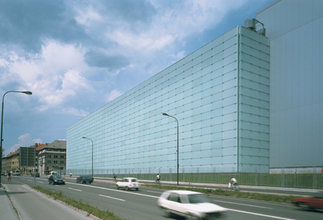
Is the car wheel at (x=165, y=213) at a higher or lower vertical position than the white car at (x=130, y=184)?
higher

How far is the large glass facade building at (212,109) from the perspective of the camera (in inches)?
1687

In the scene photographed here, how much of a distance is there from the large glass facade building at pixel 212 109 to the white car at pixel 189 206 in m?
30.4

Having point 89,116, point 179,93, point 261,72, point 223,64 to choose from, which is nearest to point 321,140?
point 261,72

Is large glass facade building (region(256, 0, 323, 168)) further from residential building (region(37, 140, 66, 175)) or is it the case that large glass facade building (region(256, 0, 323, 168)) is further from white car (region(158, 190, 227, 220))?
residential building (region(37, 140, 66, 175))

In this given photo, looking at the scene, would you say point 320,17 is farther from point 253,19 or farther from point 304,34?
point 253,19

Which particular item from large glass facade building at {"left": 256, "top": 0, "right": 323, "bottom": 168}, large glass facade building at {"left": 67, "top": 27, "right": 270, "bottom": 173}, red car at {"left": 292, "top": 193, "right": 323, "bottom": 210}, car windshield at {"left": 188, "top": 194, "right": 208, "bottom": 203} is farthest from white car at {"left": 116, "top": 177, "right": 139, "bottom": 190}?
large glass facade building at {"left": 256, "top": 0, "right": 323, "bottom": 168}

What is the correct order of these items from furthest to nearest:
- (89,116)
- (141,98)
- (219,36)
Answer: (89,116)
(141,98)
(219,36)

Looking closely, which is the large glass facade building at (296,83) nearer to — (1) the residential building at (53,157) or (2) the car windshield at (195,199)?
(2) the car windshield at (195,199)

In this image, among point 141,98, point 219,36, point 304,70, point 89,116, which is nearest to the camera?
point 304,70

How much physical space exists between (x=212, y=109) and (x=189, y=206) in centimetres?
3590

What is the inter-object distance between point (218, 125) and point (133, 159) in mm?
30864

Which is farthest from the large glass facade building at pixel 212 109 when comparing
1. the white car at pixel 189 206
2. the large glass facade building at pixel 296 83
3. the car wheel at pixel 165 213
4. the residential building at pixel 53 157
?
the residential building at pixel 53 157

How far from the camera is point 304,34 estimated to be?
40781mm

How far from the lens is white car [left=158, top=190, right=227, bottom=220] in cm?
1089
